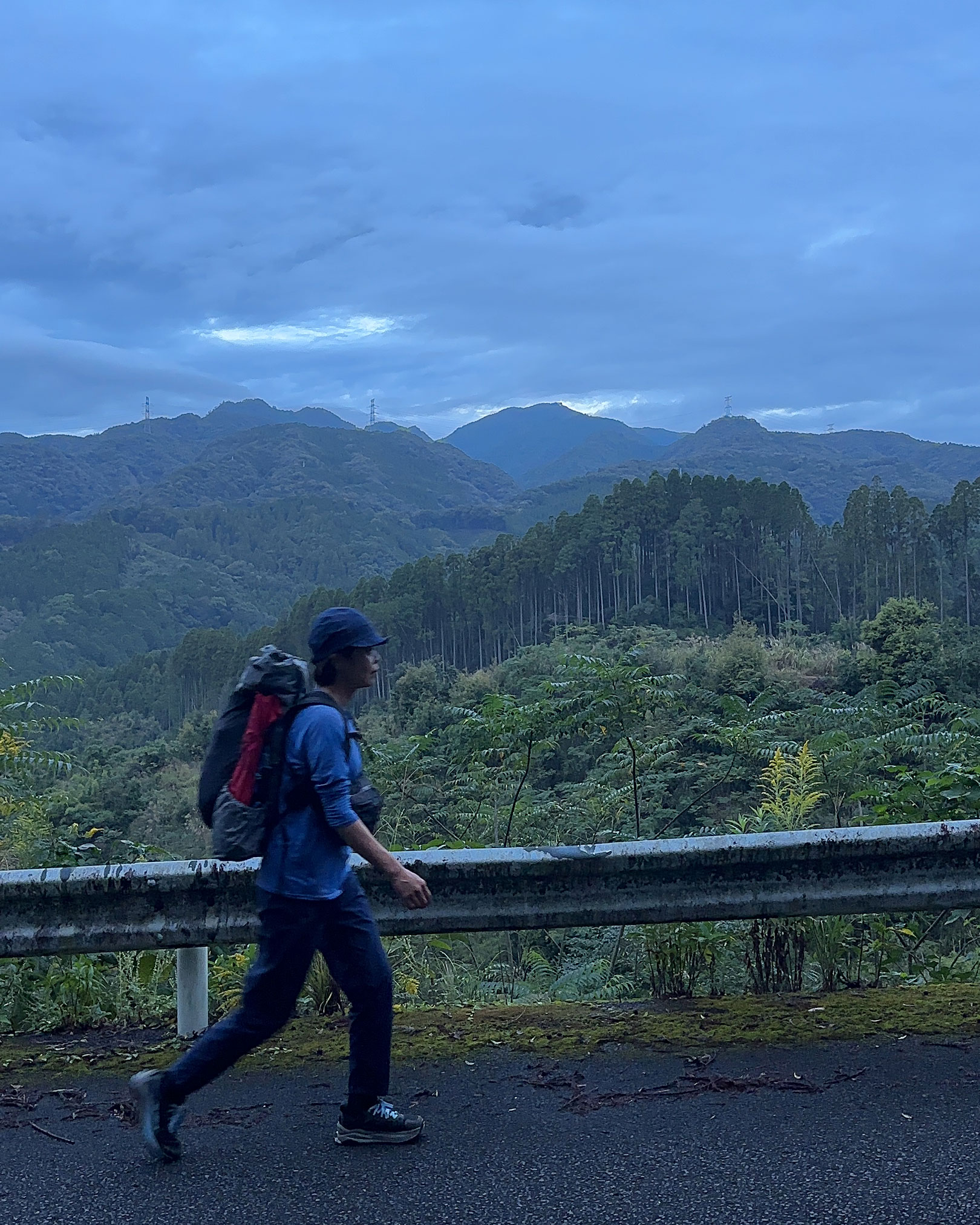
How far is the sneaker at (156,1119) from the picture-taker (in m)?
3.39

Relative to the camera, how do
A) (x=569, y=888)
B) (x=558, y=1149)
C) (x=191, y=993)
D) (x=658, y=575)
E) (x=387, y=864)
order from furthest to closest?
(x=658, y=575) < (x=191, y=993) < (x=569, y=888) < (x=387, y=864) < (x=558, y=1149)

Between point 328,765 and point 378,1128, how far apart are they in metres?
1.13

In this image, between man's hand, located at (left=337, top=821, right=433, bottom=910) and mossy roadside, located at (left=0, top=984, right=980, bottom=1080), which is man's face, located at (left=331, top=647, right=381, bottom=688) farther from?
mossy roadside, located at (left=0, top=984, right=980, bottom=1080)

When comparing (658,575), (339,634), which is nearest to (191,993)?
(339,634)

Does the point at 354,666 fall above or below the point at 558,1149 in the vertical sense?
above

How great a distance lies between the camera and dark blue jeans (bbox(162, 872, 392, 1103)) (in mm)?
3496

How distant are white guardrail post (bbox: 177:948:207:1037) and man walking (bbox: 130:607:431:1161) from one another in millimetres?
956

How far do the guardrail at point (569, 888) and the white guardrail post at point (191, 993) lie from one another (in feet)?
0.42

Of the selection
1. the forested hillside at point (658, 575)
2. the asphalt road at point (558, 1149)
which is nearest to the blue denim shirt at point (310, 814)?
the asphalt road at point (558, 1149)

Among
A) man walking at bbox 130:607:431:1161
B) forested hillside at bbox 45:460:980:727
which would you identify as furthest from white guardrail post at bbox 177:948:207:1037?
forested hillside at bbox 45:460:980:727

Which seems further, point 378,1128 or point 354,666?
point 354,666

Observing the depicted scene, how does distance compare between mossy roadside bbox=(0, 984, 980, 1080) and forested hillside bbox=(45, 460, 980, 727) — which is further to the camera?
forested hillside bbox=(45, 460, 980, 727)

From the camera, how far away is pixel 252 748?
3.48m

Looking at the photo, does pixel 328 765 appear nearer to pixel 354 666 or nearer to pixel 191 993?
pixel 354 666
